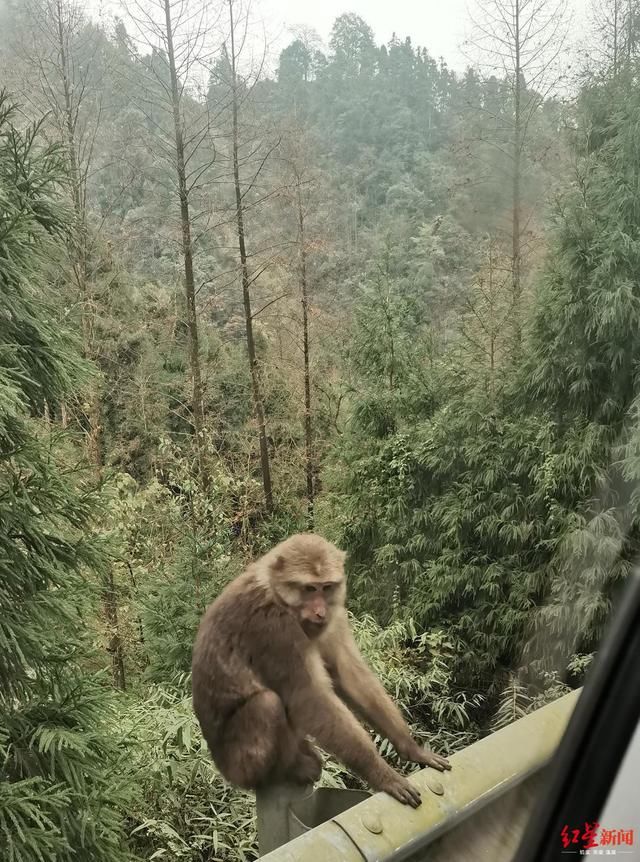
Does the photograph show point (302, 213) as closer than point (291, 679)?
No

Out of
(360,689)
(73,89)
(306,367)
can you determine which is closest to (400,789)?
(360,689)

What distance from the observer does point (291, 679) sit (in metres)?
1.23

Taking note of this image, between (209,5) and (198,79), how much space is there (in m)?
0.31

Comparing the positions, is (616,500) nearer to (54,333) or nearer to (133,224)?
(54,333)

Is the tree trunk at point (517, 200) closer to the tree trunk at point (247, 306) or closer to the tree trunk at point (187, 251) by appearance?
the tree trunk at point (247, 306)

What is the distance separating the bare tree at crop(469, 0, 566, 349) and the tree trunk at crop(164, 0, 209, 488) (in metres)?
1.48

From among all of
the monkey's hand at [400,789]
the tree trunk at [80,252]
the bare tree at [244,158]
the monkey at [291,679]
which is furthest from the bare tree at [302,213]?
the monkey's hand at [400,789]

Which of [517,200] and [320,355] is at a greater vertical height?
[517,200]

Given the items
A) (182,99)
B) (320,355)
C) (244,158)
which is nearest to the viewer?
(182,99)

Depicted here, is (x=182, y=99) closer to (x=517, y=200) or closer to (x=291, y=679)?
(x=517, y=200)

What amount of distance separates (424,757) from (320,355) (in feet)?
8.56

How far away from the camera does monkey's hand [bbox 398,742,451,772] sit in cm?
111

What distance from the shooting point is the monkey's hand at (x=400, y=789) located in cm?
107

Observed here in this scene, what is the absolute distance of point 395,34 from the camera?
353cm
